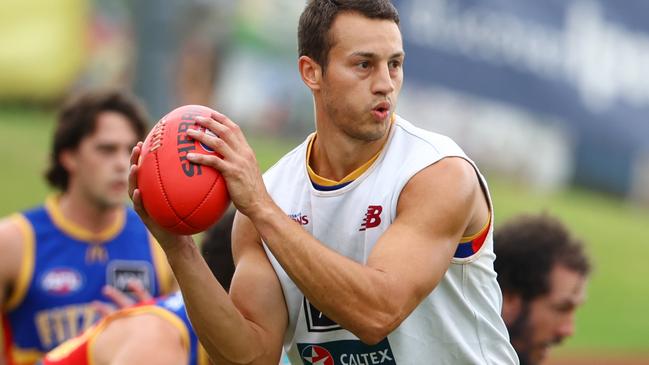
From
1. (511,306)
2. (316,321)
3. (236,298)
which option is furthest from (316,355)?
(511,306)

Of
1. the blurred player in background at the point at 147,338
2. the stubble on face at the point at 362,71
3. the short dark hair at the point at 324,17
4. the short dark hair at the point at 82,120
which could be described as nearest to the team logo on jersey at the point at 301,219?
the stubble on face at the point at 362,71

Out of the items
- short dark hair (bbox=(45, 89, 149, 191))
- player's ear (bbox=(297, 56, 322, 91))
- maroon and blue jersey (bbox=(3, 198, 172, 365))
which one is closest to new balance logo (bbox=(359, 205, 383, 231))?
player's ear (bbox=(297, 56, 322, 91))

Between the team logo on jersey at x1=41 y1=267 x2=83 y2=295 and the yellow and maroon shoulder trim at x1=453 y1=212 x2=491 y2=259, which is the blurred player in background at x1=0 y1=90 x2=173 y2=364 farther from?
the yellow and maroon shoulder trim at x1=453 y1=212 x2=491 y2=259

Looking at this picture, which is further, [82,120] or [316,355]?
[82,120]

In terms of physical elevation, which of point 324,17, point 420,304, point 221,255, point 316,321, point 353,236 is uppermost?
point 324,17

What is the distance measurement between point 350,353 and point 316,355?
0.56 ft

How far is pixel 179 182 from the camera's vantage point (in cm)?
421

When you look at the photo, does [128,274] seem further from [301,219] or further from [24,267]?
[301,219]

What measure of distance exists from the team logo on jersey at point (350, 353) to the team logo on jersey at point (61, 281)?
3070mm

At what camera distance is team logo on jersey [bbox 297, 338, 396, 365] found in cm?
461

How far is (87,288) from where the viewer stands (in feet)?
24.9

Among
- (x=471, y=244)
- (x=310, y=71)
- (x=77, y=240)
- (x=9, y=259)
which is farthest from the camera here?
(x=77, y=240)

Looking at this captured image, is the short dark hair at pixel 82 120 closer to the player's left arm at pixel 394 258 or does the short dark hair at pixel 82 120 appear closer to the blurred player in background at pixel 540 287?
the blurred player in background at pixel 540 287

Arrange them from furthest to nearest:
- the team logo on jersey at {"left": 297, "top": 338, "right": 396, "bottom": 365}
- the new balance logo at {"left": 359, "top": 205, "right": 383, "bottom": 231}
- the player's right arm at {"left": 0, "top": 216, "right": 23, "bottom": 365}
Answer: the player's right arm at {"left": 0, "top": 216, "right": 23, "bottom": 365}
the team logo on jersey at {"left": 297, "top": 338, "right": 396, "bottom": 365}
the new balance logo at {"left": 359, "top": 205, "right": 383, "bottom": 231}
